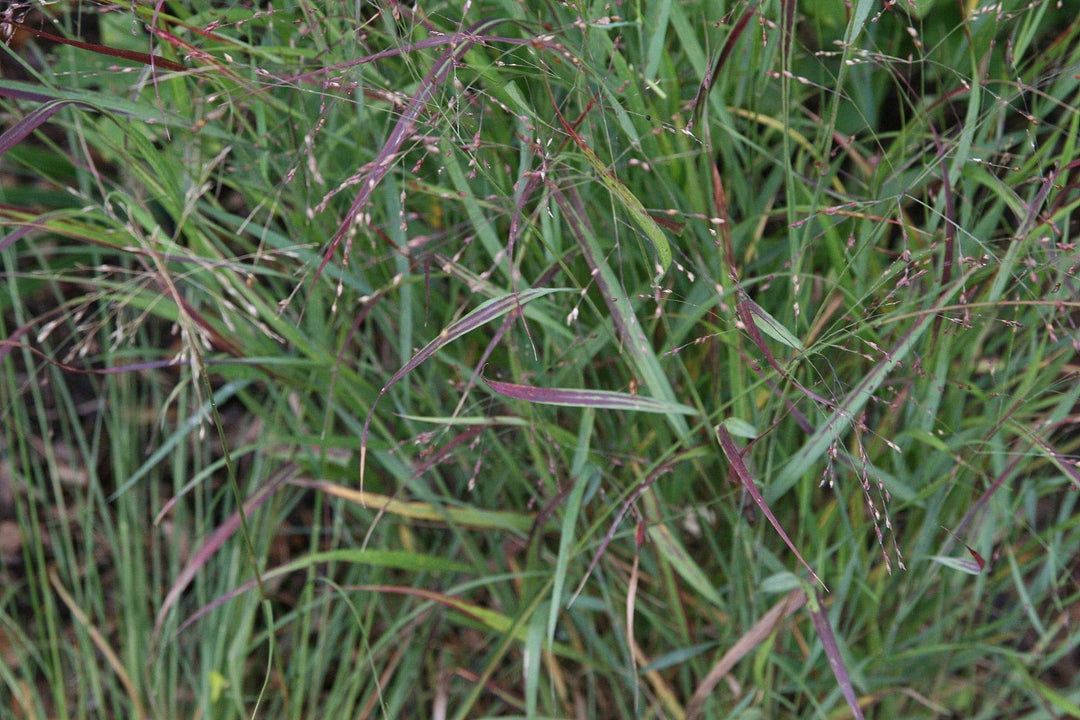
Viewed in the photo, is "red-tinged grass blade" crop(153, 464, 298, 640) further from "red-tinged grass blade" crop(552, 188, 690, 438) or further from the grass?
"red-tinged grass blade" crop(552, 188, 690, 438)

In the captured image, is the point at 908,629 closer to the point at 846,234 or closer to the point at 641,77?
the point at 846,234

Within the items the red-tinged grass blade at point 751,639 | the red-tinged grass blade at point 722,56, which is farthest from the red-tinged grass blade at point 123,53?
the red-tinged grass blade at point 751,639

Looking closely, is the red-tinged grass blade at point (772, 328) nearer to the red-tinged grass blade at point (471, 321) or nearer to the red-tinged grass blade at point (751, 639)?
the red-tinged grass blade at point (471, 321)

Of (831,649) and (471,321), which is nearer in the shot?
(471,321)

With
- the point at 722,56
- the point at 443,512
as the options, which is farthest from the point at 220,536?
the point at 722,56

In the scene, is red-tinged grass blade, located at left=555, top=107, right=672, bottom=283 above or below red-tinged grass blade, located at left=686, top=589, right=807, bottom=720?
above

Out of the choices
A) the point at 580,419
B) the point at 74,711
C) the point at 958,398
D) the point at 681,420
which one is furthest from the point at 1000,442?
the point at 74,711

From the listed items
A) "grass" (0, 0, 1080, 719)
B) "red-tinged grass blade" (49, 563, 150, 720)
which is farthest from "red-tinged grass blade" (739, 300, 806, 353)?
"red-tinged grass blade" (49, 563, 150, 720)

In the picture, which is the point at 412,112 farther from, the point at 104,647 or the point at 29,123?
the point at 104,647

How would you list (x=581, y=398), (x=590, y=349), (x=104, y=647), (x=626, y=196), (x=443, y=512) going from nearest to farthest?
(x=626, y=196), (x=581, y=398), (x=590, y=349), (x=443, y=512), (x=104, y=647)
